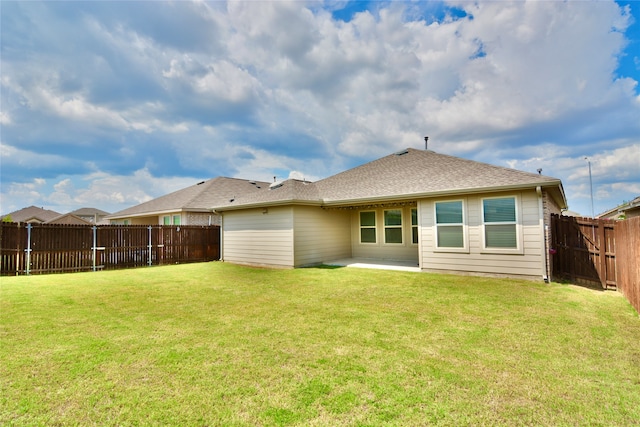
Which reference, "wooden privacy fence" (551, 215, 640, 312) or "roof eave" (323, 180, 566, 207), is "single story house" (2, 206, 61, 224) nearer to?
"roof eave" (323, 180, 566, 207)

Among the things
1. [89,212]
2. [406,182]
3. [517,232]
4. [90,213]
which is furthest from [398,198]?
[89,212]

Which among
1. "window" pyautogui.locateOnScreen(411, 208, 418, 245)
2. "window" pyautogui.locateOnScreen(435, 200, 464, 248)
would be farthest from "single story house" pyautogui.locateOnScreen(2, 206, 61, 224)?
"window" pyautogui.locateOnScreen(435, 200, 464, 248)

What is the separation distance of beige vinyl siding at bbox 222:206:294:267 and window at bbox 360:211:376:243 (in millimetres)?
3911

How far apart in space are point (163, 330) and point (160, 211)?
52.1 ft

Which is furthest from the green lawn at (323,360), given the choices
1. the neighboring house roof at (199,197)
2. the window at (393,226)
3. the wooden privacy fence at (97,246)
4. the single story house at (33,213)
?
the single story house at (33,213)

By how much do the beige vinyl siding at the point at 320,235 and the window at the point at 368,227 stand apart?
630 millimetres

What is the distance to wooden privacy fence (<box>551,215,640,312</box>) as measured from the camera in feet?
17.3

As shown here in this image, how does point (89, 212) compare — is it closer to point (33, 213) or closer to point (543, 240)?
point (33, 213)

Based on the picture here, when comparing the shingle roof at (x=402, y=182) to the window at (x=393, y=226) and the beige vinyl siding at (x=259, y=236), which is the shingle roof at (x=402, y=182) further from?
the window at (x=393, y=226)

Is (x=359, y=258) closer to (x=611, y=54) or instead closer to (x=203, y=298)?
(x=203, y=298)

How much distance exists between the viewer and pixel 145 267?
40.3 feet

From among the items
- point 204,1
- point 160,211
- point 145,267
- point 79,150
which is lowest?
point 145,267

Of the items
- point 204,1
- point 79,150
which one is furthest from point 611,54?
point 79,150

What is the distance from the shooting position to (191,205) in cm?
1706
